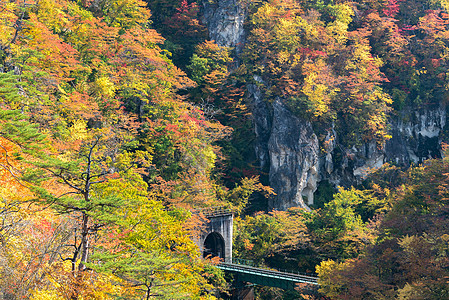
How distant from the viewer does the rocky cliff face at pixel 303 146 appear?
34812 mm

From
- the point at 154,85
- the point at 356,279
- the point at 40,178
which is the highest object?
the point at 154,85

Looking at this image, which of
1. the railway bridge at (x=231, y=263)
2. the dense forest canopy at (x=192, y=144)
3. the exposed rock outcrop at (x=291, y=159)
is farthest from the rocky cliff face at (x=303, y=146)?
the railway bridge at (x=231, y=263)

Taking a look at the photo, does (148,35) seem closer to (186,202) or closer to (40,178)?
(186,202)

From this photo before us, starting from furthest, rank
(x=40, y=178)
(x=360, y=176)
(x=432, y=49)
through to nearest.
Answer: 1. (x=432, y=49)
2. (x=360, y=176)
3. (x=40, y=178)

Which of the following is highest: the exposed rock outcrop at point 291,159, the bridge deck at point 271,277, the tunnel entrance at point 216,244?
the exposed rock outcrop at point 291,159

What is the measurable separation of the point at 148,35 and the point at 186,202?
615 inches

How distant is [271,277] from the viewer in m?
24.9

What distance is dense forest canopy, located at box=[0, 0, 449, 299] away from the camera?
444 inches

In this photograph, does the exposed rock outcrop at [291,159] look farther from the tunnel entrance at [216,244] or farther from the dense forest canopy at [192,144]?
the tunnel entrance at [216,244]

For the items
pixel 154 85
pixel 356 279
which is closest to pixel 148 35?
pixel 154 85

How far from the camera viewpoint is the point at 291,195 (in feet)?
112

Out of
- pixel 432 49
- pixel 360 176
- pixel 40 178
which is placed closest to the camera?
pixel 40 178

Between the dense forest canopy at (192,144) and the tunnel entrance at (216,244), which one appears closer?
the dense forest canopy at (192,144)

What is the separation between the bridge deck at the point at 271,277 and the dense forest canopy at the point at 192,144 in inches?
40.2
